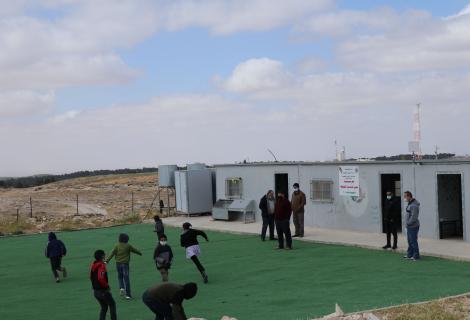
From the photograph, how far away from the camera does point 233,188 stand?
28344 millimetres

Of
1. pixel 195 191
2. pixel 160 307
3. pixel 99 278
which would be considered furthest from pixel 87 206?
pixel 160 307

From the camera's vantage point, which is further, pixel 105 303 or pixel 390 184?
pixel 390 184

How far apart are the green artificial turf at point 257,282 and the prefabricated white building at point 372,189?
9.22 ft

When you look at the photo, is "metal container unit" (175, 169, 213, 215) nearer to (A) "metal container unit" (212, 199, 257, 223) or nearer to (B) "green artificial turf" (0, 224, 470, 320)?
(A) "metal container unit" (212, 199, 257, 223)

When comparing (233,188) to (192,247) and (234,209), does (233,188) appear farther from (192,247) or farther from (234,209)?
(192,247)

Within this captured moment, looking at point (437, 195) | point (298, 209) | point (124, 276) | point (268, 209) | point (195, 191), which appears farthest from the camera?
point (195, 191)

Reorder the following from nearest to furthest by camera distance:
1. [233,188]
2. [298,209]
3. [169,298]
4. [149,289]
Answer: [169,298] → [149,289] → [298,209] → [233,188]

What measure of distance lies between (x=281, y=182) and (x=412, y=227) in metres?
10.6

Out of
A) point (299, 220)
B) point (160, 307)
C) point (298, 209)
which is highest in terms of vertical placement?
point (298, 209)

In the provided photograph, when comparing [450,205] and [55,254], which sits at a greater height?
[450,205]

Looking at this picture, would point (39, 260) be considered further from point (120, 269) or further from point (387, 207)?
point (387, 207)

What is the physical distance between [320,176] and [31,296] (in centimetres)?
1205

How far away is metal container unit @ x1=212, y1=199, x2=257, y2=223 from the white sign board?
5468 millimetres

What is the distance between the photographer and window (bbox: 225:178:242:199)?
28.0m
